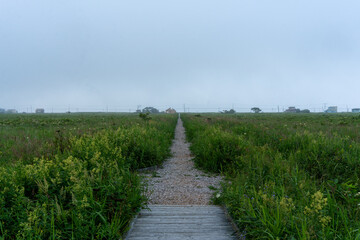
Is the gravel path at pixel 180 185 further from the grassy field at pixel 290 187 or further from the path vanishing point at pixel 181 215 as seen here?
the grassy field at pixel 290 187

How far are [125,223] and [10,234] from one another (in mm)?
1488

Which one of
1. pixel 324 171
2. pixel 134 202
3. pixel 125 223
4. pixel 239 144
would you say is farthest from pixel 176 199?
pixel 324 171

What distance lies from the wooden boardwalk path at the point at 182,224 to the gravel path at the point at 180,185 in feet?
2.08

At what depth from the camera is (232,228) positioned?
10.7 ft

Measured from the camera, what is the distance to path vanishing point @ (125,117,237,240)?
3.10 metres

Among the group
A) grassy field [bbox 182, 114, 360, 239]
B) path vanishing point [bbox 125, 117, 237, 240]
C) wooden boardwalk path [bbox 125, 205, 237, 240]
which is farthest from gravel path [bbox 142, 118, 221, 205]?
wooden boardwalk path [bbox 125, 205, 237, 240]

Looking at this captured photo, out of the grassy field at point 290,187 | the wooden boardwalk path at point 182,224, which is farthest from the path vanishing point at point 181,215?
the grassy field at point 290,187

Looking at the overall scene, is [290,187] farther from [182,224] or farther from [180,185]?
[180,185]

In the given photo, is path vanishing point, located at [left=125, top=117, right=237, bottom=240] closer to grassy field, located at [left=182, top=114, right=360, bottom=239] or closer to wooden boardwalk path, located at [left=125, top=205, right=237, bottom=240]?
wooden boardwalk path, located at [left=125, top=205, right=237, bottom=240]

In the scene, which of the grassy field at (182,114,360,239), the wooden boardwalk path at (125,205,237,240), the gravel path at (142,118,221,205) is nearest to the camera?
the grassy field at (182,114,360,239)

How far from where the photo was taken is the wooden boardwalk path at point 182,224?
3.05 metres

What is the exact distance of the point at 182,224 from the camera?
338cm

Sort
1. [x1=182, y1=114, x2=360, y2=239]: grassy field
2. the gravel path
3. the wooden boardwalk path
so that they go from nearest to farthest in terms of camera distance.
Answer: [x1=182, y1=114, x2=360, y2=239]: grassy field
the wooden boardwalk path
the gravel path

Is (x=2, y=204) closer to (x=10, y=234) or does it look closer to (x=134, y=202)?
(x=10, y=234)
